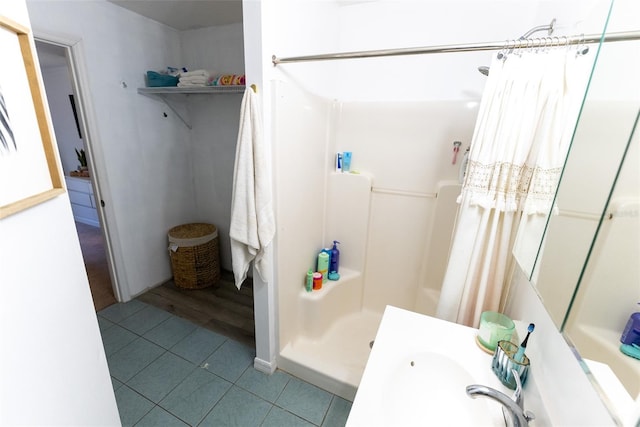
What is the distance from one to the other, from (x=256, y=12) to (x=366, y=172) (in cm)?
130

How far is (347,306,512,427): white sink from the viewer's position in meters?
0.84

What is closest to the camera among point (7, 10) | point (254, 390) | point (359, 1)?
point (7, 10)

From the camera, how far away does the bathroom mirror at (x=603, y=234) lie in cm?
57

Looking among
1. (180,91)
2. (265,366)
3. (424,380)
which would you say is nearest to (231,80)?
(180,91)

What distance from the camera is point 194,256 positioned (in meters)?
2.60

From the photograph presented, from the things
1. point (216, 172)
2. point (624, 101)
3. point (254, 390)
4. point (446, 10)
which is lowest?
point (254, 390)

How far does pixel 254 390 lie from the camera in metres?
1.70

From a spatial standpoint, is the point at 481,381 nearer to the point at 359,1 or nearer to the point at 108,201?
the point at 359,1

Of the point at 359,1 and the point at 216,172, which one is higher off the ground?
the point at 359,1

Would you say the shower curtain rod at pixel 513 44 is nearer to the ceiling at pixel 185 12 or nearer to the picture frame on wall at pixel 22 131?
the picture frame on wall at pixel 22 131

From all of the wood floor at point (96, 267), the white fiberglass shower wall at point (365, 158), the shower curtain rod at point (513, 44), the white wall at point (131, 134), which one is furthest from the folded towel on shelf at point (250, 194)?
the wood floor at point (96, 267)

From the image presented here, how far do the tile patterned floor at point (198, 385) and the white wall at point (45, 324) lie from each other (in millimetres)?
904

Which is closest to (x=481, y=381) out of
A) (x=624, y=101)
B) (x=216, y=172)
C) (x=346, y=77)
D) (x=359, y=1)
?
(x=624, y=101)

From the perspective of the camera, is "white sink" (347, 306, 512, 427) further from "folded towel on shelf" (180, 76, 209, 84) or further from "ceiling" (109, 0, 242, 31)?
"ceiling" (109, 0, 242, 31)
